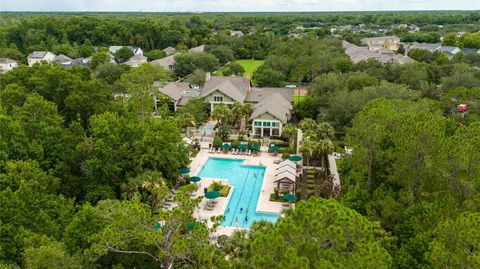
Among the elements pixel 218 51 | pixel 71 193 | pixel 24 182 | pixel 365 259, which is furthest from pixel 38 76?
pixel 218 51

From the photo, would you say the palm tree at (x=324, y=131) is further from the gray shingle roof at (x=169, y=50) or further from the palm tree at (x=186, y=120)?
the gray shingle roof at (x=169, y=50)

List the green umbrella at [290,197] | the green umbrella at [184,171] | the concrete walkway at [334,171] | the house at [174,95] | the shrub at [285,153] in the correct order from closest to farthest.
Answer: the green umbrella at [290,197]
the concrete walkway at [334,171]
the green umbrella at [184,171]
the shrub at [285,153]
the house at [174,95]

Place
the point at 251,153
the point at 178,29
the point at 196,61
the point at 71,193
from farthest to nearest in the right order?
1. the point at 178,29
2. the point at 196,61
3. the point at 251,153
4. the point at 71,193

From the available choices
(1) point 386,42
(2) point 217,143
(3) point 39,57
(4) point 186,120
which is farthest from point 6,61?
(1) point 386,42

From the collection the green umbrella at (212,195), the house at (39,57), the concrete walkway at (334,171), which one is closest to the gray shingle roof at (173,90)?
the concrete walkway at (334,171)

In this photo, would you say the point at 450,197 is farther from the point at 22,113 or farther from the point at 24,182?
the point at 22,113
